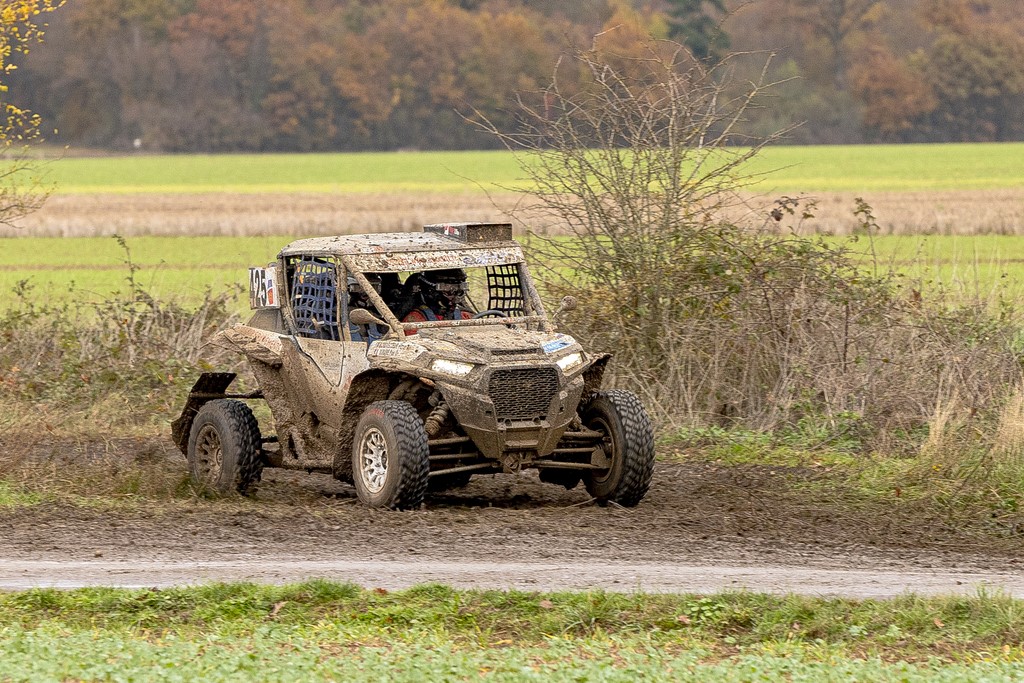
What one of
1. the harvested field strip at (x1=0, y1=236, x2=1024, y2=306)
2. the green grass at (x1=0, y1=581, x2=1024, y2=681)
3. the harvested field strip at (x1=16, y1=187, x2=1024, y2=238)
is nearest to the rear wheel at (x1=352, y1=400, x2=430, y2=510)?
the green grass at (x1=0, y1=581, x2=1024, y2=681)

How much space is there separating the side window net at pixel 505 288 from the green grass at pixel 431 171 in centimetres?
4696

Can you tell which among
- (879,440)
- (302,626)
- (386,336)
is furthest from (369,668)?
(879,440)

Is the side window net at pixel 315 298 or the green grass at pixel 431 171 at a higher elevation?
the green grass at pixel 431 171

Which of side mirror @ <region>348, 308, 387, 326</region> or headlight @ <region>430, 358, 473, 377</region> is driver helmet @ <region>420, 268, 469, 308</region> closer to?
side mirror @ <region>348, 308, 387, 326</region>

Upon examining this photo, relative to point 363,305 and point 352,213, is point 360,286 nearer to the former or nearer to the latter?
point 363,305

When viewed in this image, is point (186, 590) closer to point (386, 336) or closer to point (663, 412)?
point (386, 336)

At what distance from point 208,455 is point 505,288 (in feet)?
9.73

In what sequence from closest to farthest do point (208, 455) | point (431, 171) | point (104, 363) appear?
point (208, 455), point (104, 363), point (431, 171)

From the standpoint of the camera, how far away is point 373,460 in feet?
40.1

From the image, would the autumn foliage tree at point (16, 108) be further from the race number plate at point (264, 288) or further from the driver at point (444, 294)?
the driver at point (444, 294)

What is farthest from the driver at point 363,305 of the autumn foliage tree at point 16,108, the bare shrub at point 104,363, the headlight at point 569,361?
the autumn foliage tree at point 16,108

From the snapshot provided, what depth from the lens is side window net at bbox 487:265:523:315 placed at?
44.0 feet

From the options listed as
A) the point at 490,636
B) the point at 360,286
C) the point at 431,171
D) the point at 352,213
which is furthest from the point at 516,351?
the point at 431,171

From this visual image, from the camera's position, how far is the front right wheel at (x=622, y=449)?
486 inches
